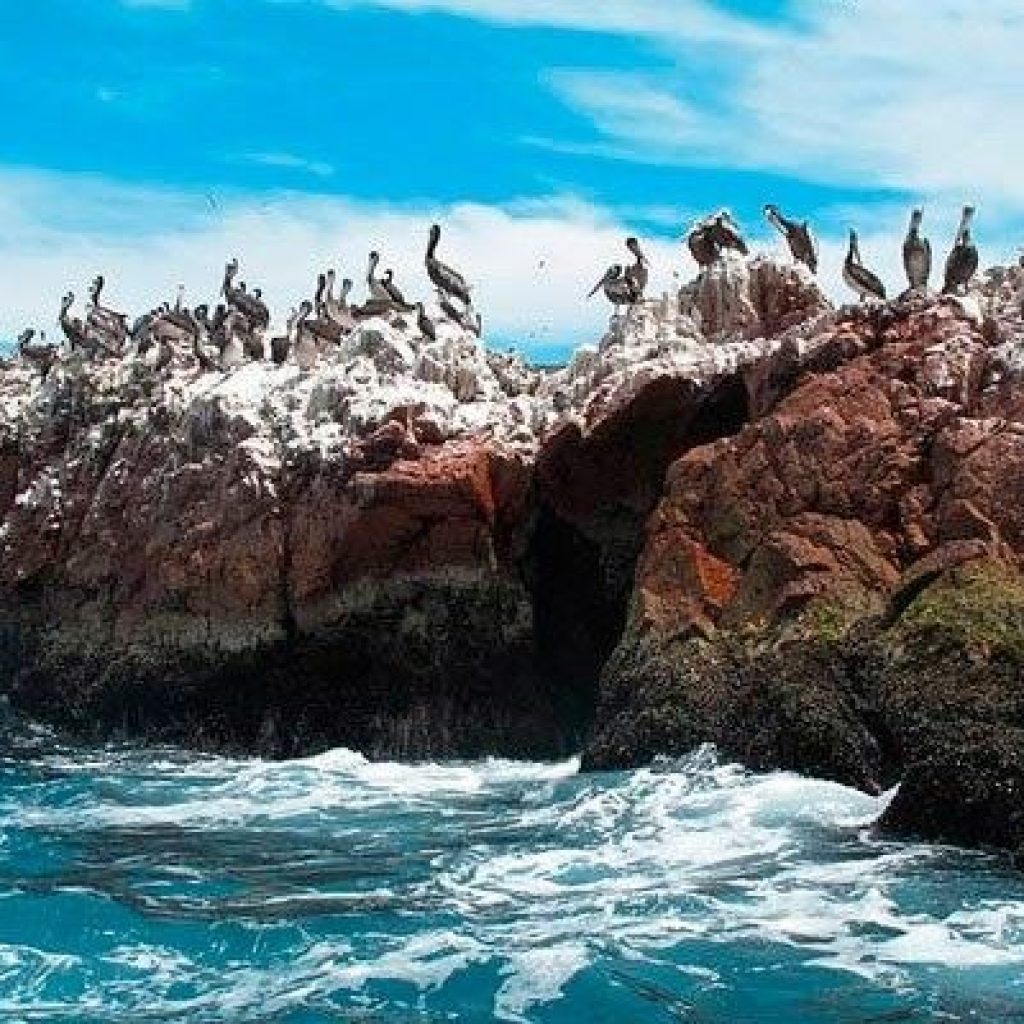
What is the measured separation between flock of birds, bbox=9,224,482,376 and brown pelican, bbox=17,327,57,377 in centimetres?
11

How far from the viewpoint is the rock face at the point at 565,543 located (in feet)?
55.9

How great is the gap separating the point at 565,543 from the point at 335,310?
6.37 meters

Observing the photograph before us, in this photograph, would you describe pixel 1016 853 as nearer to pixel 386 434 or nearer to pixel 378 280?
pixel 386 434

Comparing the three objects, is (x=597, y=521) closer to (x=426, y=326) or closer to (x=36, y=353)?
(x=426, y=326)

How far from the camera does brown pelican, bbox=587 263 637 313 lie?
25.4m

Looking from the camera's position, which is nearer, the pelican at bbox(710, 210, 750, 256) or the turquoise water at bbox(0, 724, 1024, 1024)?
the turquoise water at bbox(0, 724, 1024, 1024)

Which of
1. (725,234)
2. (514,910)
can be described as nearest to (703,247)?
(725,234)

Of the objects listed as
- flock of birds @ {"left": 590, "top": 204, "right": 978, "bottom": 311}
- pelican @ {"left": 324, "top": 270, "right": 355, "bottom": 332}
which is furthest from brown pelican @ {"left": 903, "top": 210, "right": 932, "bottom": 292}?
pelican @ {"left": 324, "top": 270, "right": 355, "bottom": 332}

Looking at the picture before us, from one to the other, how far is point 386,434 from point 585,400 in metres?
2.50

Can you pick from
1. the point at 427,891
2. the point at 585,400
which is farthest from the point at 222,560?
the point at 427,891

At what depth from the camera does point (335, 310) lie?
2797 cm

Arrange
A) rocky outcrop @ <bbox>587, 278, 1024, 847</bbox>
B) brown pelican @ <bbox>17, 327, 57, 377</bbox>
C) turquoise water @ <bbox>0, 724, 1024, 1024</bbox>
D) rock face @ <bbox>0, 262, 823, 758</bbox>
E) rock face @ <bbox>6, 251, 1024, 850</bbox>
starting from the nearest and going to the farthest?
turquoise water @ <bbox>0, 724, 1024, 1024</bbox> < rocky outcrop @ <bbox>587, 278, 1024, 847</bbox> < rock face @ <bbox>6, 251, 1024, 850</bbox> < rock face @ <bbox>0, 262, 823, 758</bbox> < brown pelican @ <bbox>17, 327, 57, 377</bbox>

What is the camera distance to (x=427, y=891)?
547 inches

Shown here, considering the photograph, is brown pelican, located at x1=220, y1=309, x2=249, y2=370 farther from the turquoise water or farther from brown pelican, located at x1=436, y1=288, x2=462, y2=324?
the turquoise water
